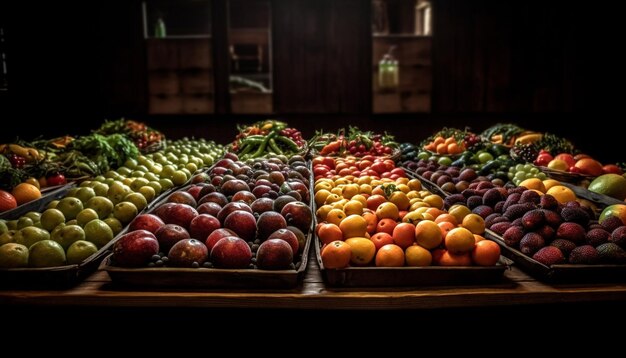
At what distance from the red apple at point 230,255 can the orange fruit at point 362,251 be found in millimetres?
412

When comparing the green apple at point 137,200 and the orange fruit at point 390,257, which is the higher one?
the green apple at point 137,200

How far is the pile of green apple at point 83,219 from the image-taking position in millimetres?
1964

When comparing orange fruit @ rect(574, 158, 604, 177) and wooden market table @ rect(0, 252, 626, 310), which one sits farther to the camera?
orange fruit @ rect(574, 158, 604, 177)

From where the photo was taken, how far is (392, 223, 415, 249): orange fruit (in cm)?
201

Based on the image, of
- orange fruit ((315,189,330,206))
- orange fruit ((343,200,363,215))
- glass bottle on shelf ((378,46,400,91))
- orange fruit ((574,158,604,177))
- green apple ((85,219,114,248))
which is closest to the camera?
green apple ((85,219,114,248))

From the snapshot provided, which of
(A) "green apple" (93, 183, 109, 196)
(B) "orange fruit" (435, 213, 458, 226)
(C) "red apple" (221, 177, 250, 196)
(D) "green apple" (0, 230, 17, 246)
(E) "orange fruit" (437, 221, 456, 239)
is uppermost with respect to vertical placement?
(C) "red apple" (221, 177, 250, 196)

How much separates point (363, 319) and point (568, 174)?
2.46 m

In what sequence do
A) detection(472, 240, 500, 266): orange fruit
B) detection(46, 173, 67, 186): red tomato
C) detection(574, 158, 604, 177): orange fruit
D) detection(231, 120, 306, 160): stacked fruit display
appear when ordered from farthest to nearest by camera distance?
1. detection(231, 120, 306, 160): stacked fruit display
2. detection(574, 158, 604, 177): orange fruit
3. detection(46, 173, 67, 186): red tomato
4. detection(472, 240, 500, 266): orange fruit

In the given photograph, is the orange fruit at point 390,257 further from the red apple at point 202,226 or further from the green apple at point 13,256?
the green apple at point 13,256

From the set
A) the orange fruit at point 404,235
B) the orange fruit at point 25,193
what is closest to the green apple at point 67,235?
the orange fruit at point 25,193

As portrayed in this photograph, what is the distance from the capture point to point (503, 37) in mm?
7996

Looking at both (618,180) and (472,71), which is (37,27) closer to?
(472,71)

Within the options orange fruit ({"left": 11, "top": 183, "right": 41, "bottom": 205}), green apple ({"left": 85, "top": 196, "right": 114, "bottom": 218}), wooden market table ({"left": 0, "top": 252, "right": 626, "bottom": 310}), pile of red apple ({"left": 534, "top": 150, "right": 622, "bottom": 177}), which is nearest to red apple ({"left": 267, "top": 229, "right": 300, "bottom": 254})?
wooden market table ({"left": 0, "top": 252, "right": 626, "bottom": 310})

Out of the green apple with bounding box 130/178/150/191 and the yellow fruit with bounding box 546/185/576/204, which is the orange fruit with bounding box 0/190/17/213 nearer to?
the green apple with bounding box 130/178/150/191
